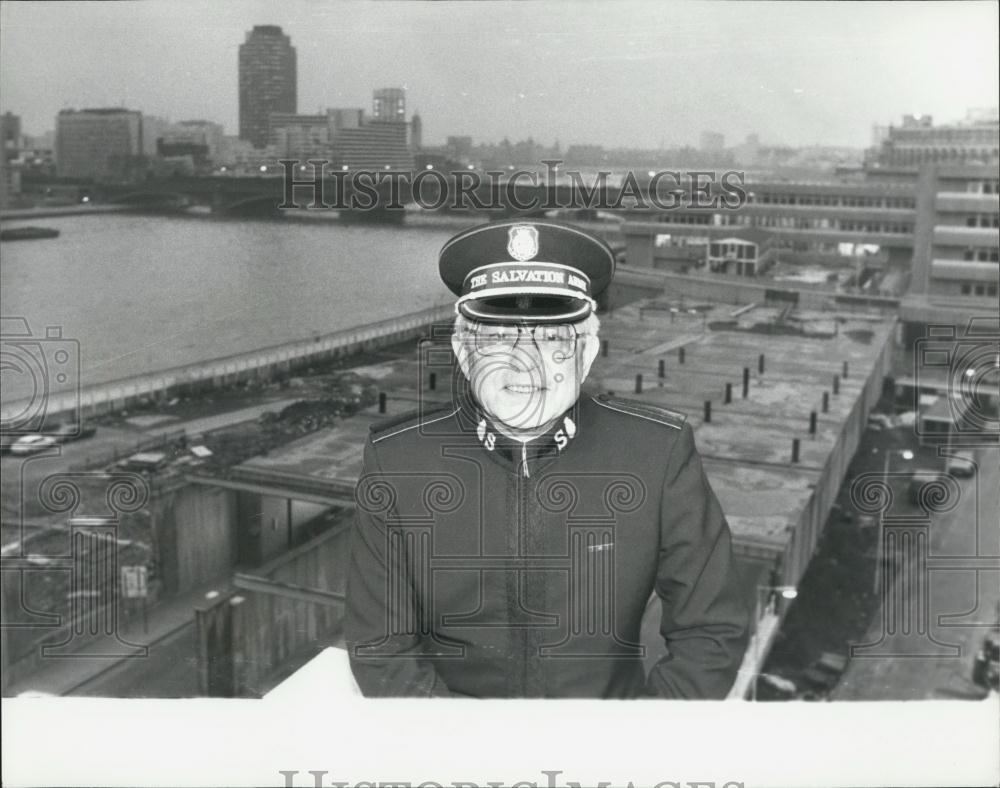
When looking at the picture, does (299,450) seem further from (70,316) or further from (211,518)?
(70,316)

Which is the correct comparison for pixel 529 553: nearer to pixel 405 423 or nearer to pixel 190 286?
pixel 405 423

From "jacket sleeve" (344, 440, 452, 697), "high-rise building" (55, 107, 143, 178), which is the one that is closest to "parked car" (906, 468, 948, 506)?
"jacket sleeve" (344, 440, 452, 697)

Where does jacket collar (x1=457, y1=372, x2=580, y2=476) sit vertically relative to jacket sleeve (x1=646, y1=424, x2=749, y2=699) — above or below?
above

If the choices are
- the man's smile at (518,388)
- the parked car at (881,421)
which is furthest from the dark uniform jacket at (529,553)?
the parked car at (881,421)

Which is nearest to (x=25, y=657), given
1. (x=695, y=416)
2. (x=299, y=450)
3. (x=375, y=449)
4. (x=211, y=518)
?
(x=211, y=518)

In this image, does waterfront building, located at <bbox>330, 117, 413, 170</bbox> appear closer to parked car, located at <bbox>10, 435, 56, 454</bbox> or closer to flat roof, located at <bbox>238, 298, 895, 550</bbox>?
flat roof, located at <bbox>238, 298, 895, 550</bbox>

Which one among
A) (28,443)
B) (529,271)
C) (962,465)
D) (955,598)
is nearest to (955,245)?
(962,465)

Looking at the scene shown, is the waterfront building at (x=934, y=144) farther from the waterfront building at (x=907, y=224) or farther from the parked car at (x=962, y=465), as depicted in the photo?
the parked car at (x=962, y=465)
